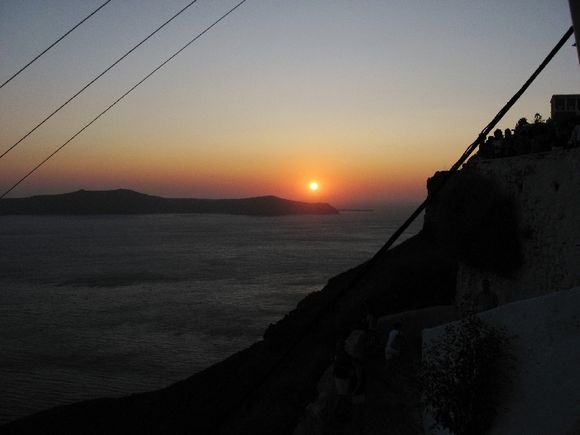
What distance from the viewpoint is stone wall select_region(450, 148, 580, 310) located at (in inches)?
438

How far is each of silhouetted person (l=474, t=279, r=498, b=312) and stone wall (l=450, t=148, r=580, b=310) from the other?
0.18 meters

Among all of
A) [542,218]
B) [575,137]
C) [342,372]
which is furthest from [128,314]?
[575,137]

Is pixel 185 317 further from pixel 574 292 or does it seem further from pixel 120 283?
pixel 574 292

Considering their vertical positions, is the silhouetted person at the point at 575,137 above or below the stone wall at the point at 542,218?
above

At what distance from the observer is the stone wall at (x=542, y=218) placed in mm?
11125

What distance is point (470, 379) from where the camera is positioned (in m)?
7.39

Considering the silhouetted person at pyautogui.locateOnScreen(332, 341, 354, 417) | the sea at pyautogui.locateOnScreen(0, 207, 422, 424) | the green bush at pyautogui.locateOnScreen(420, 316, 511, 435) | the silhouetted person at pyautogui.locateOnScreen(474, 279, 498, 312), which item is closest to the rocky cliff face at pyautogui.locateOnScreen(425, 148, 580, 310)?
the silhouetted person at pyautogui.locateOnScreen(474, 279, 498, 312)

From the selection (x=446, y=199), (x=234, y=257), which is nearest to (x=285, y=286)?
(x=234, y=257)

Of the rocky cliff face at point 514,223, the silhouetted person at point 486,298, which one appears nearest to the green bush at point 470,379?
the rocky cliff face at point 514,223

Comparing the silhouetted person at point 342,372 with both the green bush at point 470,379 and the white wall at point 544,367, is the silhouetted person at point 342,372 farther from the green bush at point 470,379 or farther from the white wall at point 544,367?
the white wall at point 544,367

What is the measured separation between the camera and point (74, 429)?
2017 cm

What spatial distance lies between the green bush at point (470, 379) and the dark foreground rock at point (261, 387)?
24.1 feet

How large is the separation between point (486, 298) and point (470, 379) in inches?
287

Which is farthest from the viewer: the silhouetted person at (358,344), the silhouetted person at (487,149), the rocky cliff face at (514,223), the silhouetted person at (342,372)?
the silhouetted person at (487,149)
